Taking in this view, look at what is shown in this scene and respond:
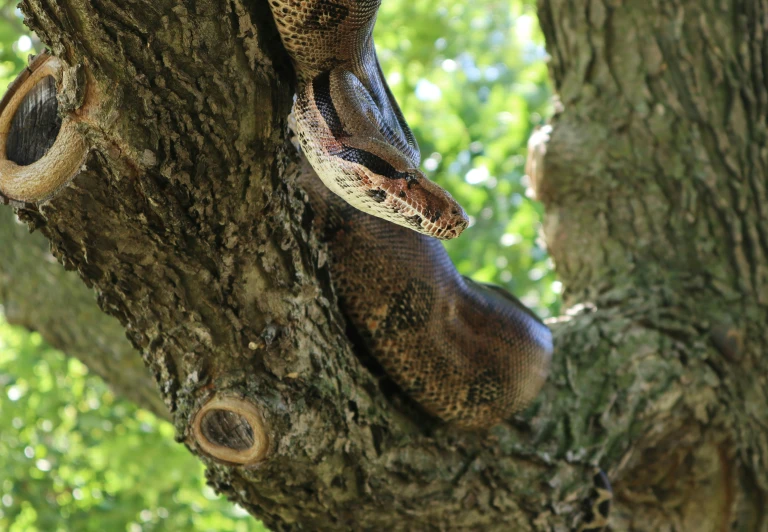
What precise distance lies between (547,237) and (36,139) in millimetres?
3056

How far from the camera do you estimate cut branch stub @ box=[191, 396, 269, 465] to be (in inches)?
88.1

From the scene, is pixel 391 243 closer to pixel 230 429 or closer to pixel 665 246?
pixel 230 429

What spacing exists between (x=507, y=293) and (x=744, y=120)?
5.69ft

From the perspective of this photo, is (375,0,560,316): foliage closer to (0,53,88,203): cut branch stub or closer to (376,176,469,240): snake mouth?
(376,176,469,240): snake mouth

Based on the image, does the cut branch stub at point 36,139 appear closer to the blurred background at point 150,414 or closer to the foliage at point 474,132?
the blurred background at point 150,414

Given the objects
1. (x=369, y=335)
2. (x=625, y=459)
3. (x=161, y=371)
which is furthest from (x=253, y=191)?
(x=625, y=459)

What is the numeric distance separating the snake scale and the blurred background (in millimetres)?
3127

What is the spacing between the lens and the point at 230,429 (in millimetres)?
2264

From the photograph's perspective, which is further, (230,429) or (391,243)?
(391,243)

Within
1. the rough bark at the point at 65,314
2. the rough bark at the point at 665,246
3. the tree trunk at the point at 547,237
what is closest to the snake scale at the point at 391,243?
the tree trunk at the point at 547,237

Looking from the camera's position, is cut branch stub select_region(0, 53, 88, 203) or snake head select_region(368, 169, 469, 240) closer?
cut branch stub select_region(0, 53, 88, 203)

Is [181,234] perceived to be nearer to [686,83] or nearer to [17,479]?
[686,83]

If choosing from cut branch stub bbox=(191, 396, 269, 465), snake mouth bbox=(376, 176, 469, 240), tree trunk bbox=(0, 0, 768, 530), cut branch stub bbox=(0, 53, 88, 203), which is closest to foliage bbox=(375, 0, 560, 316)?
tree trunk bbox=(0, 0, 768, 530)

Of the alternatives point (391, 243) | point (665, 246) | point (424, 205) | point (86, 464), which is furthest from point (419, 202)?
point (86, 464)
